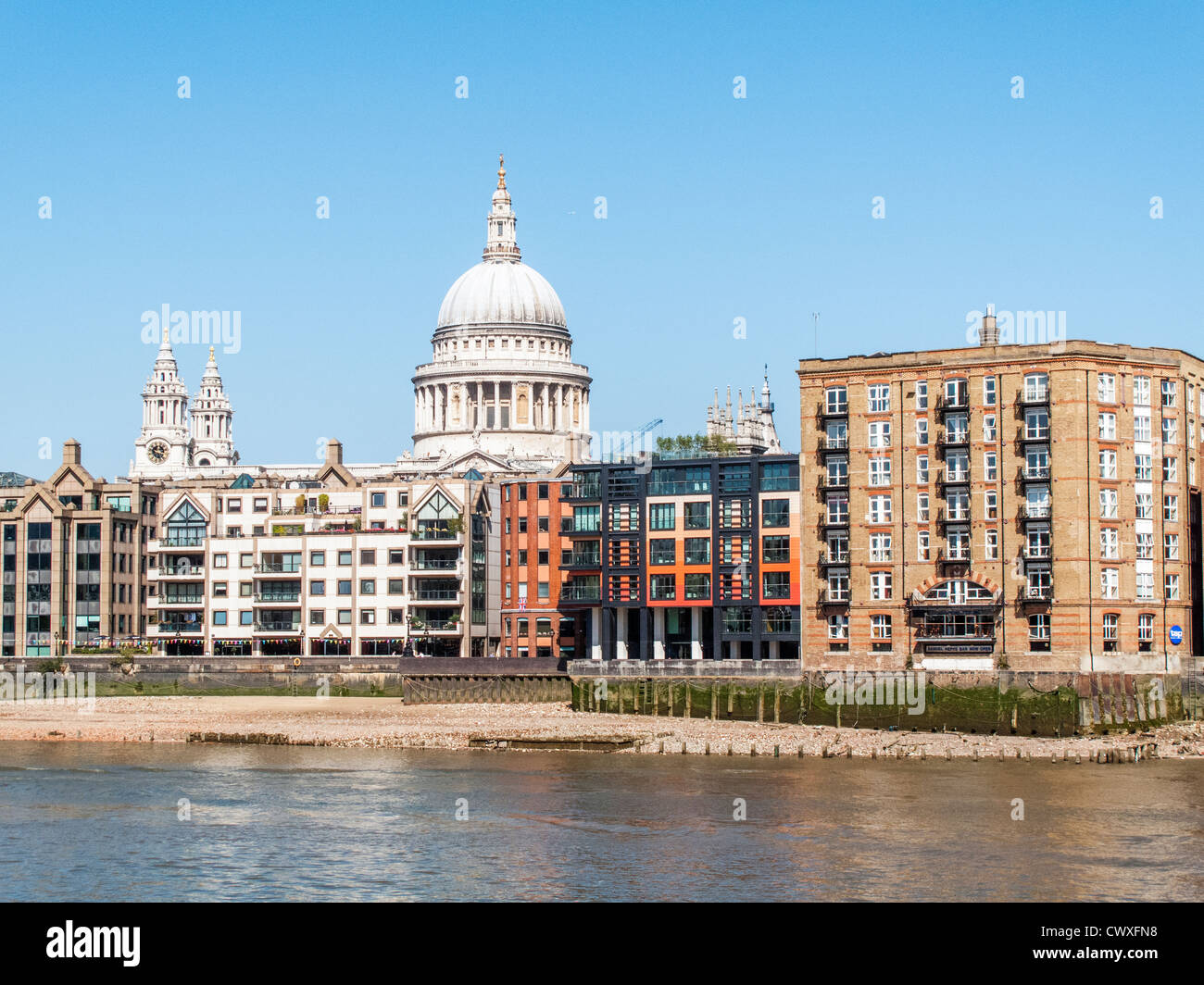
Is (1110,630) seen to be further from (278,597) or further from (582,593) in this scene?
(278,597)

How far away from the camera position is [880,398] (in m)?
103

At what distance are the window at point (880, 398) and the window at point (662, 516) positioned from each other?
775 inches

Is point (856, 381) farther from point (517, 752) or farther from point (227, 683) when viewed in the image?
point (227, 683)

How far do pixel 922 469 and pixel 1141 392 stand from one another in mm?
13057

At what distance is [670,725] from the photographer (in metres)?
90.7

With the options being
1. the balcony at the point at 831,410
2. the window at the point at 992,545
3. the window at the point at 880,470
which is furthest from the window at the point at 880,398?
the window at the point at 992,545

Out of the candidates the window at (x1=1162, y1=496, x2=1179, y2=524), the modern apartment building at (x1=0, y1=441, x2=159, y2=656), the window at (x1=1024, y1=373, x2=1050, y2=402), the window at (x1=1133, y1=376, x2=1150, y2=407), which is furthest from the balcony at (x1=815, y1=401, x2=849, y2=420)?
the modern apartment building at (x1=0, y1=441, x2=159, y2=656)

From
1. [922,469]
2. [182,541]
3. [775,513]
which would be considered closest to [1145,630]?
[922,469]

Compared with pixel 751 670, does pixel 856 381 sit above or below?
above

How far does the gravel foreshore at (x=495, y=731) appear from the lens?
79.0 m

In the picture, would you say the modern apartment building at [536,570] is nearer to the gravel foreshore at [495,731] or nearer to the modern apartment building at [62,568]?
the gravel foreshore at [495,731]
